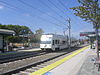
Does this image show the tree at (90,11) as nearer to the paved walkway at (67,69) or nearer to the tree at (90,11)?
the tree at (90,11)

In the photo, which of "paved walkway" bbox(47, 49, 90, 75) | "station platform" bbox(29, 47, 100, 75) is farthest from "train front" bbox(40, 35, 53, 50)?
"paved walkway" bbox(47, 49, 90, 75)

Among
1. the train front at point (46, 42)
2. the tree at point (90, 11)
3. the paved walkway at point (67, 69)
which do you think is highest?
the tree at point (90, 11)

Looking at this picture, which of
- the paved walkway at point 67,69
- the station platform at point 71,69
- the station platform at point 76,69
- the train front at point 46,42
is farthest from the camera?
the train front at point 46,42

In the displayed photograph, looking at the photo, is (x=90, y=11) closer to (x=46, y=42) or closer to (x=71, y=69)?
(x=71, y=69)

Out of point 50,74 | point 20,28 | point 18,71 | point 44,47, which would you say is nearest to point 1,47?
point 44,47

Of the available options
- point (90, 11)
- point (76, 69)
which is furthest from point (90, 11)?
point (76, 69)

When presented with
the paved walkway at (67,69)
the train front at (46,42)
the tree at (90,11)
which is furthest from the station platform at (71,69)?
the train front at (46,42)

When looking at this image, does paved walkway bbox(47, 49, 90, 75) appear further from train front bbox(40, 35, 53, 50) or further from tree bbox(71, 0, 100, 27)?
train front bbox(40, 35, 53, 50)

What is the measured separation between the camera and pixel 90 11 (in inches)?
383

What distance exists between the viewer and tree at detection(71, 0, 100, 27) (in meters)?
9.55

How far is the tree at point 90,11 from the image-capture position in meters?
9.55

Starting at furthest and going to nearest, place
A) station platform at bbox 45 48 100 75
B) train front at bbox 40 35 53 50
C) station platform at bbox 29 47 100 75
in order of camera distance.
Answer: train front at bbox 40 35 53 50 → station platform at bbox 29 47 100 75 → station platform at bbox 45 48 100 75

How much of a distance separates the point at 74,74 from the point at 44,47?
18.3 m

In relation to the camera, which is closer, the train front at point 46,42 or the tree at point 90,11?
the tree at point 90,11
